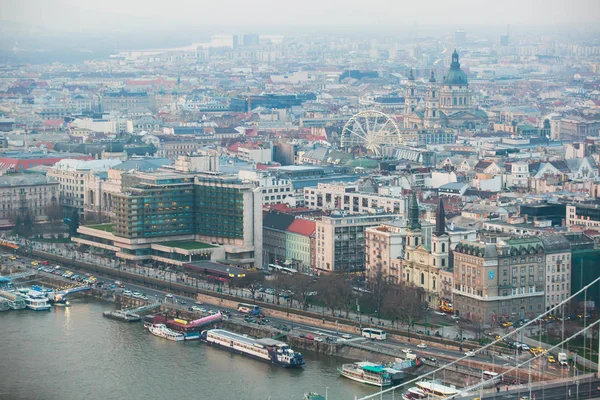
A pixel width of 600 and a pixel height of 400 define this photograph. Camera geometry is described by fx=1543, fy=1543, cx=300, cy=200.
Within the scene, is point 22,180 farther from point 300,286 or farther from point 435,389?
point 435,389

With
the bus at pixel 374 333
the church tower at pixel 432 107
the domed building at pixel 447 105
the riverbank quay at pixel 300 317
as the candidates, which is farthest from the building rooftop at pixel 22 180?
the domed building at pixel 447 105

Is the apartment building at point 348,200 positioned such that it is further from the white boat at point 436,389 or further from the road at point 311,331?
the white boat at point 436,389

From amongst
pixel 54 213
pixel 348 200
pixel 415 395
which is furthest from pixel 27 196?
pixel 415 395

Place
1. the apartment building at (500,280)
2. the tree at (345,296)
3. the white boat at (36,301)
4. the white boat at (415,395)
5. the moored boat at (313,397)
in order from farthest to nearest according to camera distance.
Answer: the white boat at (36,301), the tree at (345,296), the apartment building at (500,280), the moored boat at (313,397), the white boat at (415,395)

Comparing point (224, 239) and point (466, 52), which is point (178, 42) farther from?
point (224, 239)

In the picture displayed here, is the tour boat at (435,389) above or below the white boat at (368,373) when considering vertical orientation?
above

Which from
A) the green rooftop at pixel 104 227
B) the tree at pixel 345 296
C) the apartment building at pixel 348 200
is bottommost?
the tree at pixel 345 296
